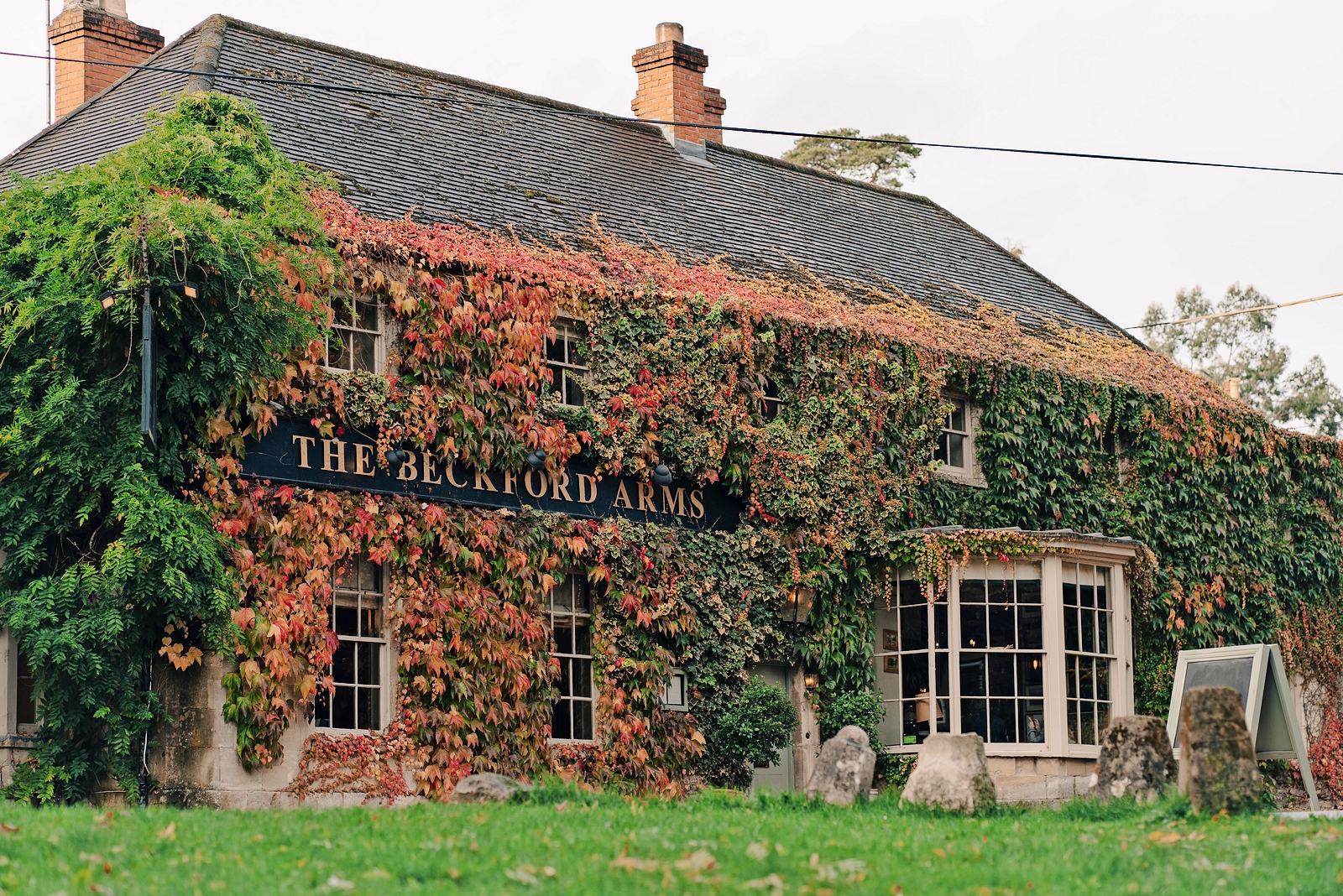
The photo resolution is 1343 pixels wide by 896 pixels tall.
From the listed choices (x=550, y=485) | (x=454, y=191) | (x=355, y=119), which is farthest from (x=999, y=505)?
(x=355, y=119)

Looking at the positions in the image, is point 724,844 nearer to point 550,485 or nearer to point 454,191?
point 550,485

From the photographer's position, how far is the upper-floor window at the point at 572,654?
52.6ft

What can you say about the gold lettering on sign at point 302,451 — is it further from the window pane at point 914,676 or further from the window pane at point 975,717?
the window pane at point 975,717

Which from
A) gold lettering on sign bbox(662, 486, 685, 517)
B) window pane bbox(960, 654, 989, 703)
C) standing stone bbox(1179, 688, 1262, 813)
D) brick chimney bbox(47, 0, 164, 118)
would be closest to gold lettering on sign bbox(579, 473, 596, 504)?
gold lettering on sign bbox(662, 486, 685, 517)

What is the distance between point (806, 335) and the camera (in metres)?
18.4

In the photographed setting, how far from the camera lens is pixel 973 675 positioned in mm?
17797

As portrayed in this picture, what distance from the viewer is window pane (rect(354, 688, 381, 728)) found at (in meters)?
14.6

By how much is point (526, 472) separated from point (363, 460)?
184 centimetres

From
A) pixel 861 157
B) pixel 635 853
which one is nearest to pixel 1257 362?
pixel 861 157

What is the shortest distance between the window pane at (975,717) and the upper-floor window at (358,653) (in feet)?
21.9

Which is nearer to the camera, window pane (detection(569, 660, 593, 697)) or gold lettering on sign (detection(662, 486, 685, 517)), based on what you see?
window pane (detection(569, 660, 593, 697))

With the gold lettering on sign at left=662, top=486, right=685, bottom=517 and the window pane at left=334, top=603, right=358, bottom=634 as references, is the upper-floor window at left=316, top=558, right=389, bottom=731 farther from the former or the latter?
the gold lettering on sign at left=662, top=486, right=685, bottom=517

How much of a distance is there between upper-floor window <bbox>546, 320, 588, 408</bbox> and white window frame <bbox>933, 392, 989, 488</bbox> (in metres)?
5.24

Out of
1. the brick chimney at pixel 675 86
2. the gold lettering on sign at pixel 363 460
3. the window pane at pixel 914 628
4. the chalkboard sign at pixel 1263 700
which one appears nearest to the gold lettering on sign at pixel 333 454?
the gold lettering on sign at pixel 363 460
